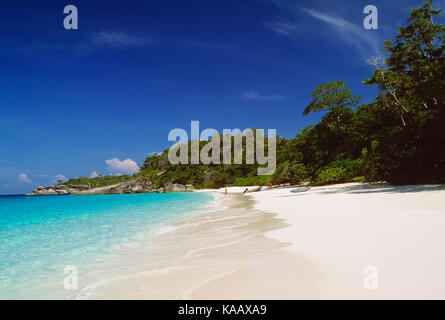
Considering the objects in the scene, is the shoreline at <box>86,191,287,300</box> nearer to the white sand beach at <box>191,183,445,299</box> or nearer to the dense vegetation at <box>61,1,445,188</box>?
the white sand beach at <box>191,183,445,299</box>

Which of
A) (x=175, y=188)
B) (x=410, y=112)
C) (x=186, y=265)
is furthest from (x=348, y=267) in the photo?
(x=175, y=188)

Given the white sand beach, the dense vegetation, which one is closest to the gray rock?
the dense vegetation

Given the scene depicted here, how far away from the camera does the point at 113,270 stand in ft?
13.3

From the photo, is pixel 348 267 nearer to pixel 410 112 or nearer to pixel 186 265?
pixel 186 265

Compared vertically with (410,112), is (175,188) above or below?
below

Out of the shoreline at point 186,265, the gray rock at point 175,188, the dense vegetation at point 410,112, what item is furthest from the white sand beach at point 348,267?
the gray rock at point 175,188

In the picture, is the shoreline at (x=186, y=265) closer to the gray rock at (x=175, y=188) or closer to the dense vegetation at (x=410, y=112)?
the dense vegetation at (x=410, y=112)

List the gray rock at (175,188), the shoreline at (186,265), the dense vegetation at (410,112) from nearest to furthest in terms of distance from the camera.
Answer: the shoreline at (186,265), the dense vegetation at (410,112), the gray rock at (175,188)

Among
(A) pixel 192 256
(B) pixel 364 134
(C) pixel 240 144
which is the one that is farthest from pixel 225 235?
(C) pixel 240 144

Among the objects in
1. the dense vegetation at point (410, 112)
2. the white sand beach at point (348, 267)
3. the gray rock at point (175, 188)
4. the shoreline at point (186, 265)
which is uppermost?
the dense vegetation at point (410, 112)

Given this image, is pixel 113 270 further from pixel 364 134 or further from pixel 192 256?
pixel 364 134

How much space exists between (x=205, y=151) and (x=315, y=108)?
207 feet

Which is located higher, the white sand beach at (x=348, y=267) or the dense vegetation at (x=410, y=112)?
the dense vegetation at (x=410, y=112)

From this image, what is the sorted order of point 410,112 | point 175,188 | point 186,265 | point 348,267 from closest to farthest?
point 348,267 → point 186,265 → point 410,112 → point 175,188
